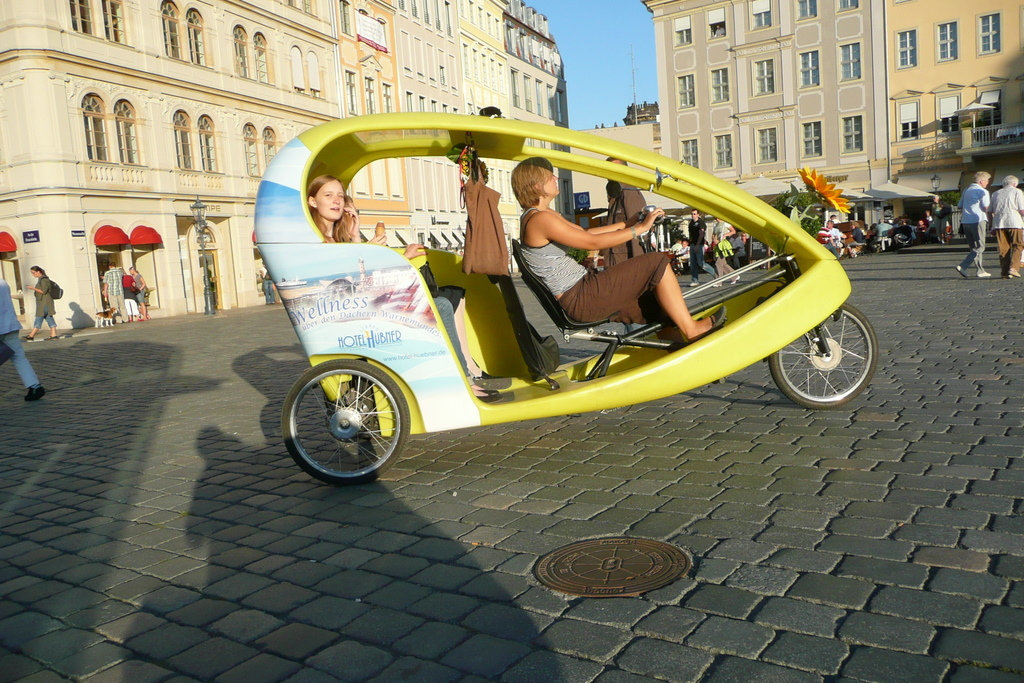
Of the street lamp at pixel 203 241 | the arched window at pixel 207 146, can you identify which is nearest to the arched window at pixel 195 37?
the arched window at pixel 207 146

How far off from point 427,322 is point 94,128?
95.2 ft

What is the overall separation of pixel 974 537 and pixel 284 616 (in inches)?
99.1

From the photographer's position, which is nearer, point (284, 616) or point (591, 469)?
point (284, 616)

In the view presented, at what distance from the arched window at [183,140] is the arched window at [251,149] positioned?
10.9 ft

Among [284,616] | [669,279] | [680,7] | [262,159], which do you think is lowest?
[284,616]

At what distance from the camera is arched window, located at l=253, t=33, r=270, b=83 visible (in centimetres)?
3884

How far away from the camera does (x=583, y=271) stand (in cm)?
548

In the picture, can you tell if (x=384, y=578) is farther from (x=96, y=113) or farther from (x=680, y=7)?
(x=680, y=7)

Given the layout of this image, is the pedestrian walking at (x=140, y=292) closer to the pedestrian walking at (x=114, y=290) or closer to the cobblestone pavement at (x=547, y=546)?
the pedestrian walking at (x=114, y=290)

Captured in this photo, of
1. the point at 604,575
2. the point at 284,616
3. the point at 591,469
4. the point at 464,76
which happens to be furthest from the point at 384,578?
the point at 464,76

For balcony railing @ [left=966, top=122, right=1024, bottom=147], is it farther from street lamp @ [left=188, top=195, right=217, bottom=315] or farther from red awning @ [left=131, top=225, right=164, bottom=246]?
red awning @ [left=131, top=225, right=164, bottom=246]

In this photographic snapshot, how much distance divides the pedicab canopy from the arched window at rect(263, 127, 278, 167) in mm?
35102

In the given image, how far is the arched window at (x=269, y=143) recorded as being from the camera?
38.8m

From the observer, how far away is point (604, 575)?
3391 millimetres
